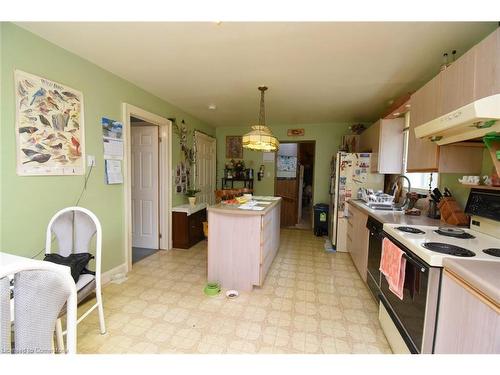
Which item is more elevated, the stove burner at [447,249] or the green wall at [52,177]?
the green wall at [52,177]

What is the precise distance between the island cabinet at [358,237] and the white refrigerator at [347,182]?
0.45 feet

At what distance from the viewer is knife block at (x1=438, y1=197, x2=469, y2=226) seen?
185 cm

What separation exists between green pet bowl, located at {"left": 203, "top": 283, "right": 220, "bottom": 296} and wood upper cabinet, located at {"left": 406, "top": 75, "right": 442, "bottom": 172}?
2.22m

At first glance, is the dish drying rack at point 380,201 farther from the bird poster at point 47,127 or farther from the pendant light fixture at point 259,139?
the bird poster at point 47,127

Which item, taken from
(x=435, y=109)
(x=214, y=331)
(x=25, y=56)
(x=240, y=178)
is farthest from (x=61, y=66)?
(x=240, y=178)

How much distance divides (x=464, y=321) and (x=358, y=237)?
192 centimetres

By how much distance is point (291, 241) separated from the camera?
4.11 m

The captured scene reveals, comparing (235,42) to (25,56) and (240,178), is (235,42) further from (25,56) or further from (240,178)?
(240,178)

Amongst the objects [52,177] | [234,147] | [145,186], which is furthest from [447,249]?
[234,147]

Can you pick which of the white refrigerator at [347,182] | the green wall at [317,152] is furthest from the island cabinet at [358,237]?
the green wall at [317,152]

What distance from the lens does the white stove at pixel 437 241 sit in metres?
1.14

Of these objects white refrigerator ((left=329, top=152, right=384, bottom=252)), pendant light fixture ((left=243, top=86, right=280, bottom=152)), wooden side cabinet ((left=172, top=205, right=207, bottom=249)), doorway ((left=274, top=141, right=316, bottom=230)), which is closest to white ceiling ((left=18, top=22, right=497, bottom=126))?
pendant light fixture ((left=243, top=86, right=280, bottom=152))

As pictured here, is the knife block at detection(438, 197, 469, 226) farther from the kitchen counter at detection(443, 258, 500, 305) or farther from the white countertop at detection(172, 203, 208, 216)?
the white countertop at detection(172, 203, 208, 216)

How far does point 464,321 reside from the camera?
38.1 inches
